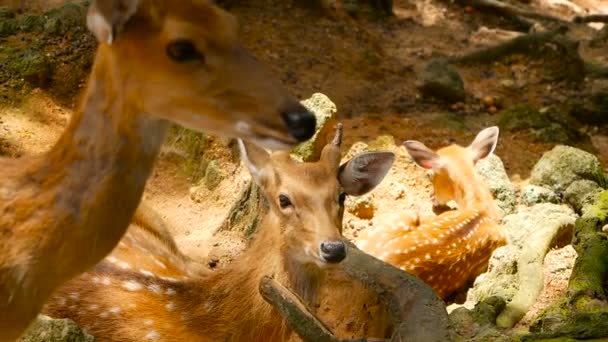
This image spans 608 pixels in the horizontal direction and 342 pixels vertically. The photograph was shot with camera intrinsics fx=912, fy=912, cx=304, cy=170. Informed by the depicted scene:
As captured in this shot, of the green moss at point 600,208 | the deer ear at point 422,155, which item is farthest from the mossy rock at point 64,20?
the green moss at point 600,208

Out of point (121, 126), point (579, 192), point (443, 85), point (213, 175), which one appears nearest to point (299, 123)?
point (121, 126)

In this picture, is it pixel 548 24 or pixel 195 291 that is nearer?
pixel 195 291

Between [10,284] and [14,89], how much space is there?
4148 mm

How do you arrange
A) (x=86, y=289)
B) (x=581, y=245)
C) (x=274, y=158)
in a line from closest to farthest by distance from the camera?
(x=86, y=289), (x=274, y=158), (x=581, y=245)

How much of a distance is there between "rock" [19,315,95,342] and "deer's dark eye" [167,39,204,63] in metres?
1.45

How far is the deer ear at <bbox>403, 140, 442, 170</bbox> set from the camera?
6367 mm

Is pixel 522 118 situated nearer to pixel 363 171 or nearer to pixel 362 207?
pixel 362 207

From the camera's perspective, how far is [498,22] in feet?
36.6

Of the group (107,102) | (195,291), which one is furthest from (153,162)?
(195,291)

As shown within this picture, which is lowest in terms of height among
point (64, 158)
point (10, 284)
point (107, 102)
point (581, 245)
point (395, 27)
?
point (395, 27)

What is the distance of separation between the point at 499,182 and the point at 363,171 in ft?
8.30

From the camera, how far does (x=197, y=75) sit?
261 centimetres

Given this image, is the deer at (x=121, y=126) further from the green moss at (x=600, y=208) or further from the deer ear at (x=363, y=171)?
the green moss at (x=600, y=208)

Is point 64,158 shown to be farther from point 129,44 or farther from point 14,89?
point 14,89
